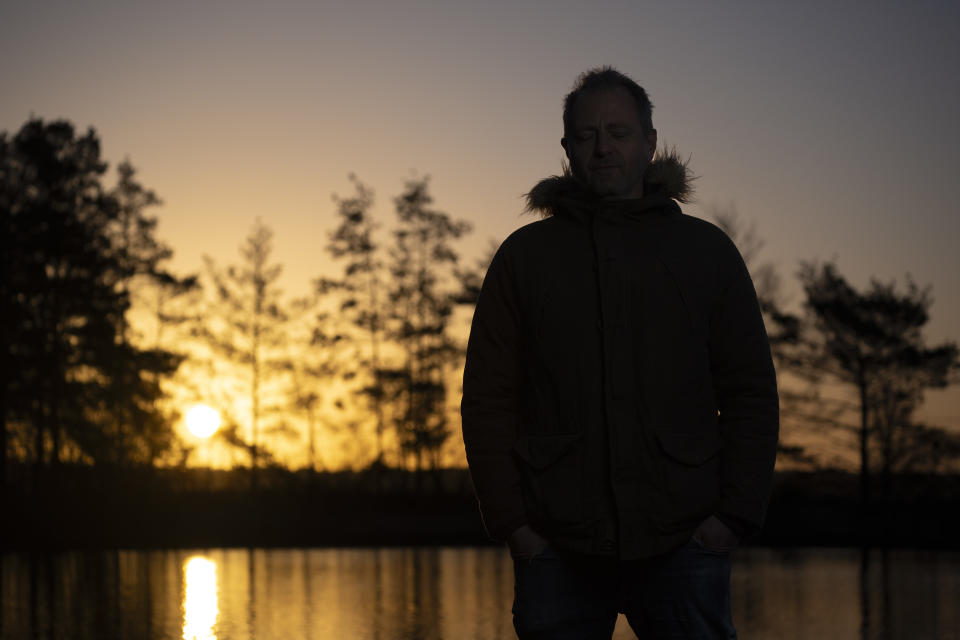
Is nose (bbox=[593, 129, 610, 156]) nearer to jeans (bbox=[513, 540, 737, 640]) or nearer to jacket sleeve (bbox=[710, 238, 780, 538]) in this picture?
jacket sleeve (bbox=[710, 238, 780, 538])

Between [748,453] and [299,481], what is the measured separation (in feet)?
128

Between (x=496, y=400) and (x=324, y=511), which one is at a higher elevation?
(x=496, y=400)

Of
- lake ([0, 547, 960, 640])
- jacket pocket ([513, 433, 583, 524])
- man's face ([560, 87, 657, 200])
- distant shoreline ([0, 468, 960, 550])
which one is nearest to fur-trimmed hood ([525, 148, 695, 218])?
man's face ([560, 87, 657, 200])

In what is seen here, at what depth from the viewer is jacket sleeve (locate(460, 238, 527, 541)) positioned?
2932 mm

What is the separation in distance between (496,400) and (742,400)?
0.61 metres

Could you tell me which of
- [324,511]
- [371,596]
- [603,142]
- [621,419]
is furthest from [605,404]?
[324,511]

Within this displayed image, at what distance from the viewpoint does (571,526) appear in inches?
113

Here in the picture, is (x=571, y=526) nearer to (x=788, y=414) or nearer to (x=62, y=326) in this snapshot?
(x=788, y=414)

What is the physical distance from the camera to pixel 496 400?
9.95 ft

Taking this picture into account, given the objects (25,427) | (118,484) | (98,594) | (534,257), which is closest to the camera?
(534,257)

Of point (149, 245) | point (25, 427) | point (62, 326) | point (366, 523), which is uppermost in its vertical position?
point (149, 245)

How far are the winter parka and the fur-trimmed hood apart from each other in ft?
0.27

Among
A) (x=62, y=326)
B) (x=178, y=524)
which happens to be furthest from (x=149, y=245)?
(x=178, y=524)

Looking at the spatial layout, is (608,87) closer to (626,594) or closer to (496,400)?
(496,400)
